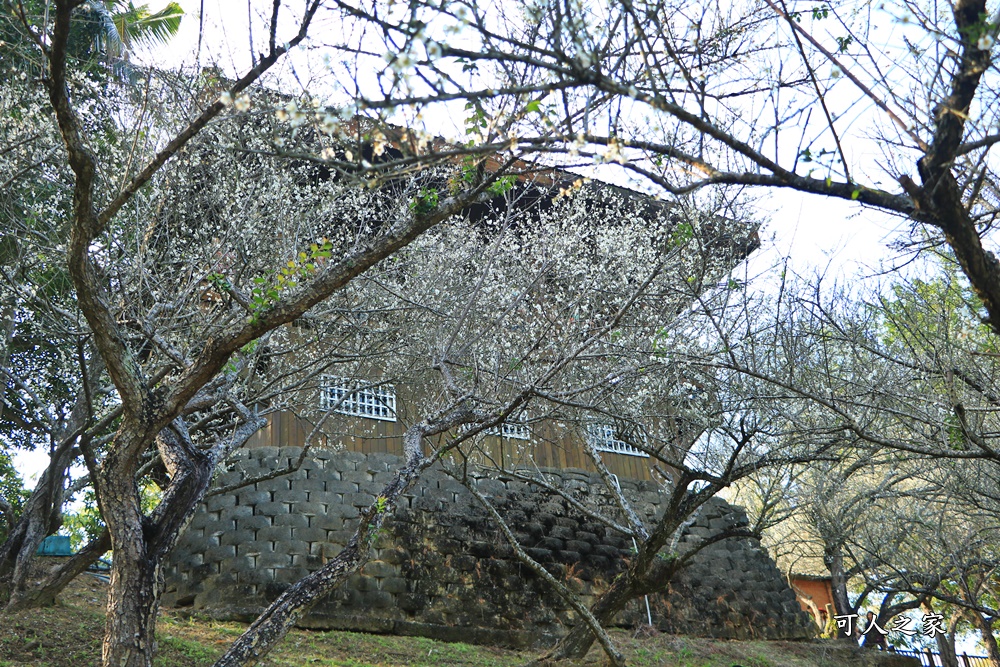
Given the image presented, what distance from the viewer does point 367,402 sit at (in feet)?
39.7

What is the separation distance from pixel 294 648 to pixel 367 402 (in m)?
4.04

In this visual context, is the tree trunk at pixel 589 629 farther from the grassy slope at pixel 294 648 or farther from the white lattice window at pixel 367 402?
the white lattice window at pixel 367 402

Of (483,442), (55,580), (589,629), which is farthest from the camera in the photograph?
(483,442)

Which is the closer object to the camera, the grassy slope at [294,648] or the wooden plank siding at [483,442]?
the grassy slope at [294,648]

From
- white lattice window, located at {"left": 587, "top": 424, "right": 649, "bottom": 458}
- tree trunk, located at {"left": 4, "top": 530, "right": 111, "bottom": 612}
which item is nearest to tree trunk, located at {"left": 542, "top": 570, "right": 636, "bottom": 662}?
white lattice window, located at {"left": 587, "top": 424, "right": 649, "bottom": 458}

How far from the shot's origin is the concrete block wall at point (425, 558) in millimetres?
9930

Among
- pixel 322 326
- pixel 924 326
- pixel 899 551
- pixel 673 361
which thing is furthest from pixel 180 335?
pixel 899 551

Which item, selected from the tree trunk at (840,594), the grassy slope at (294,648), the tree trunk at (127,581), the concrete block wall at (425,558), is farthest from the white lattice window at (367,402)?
the tree trunk at (840,594)

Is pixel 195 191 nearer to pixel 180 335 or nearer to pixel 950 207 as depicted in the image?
pixel 180 335

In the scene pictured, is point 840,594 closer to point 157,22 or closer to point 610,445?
point 610,445

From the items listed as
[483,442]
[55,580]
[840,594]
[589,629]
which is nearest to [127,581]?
[55,580]

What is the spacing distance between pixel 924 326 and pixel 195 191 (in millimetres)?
8096

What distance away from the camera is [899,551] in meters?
13.0

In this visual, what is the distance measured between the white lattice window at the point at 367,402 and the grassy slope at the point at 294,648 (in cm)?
321
